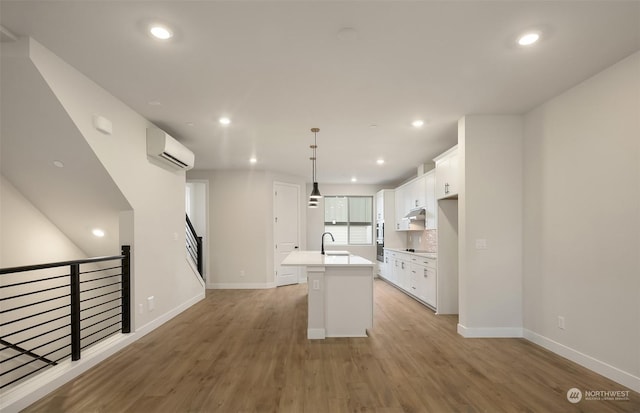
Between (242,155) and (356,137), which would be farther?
(242,155)

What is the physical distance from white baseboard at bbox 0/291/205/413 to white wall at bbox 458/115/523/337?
3.97 metres

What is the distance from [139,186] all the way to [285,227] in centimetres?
420

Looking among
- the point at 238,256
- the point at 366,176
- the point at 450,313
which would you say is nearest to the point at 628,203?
the point at 450,313

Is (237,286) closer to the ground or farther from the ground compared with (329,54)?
closer to the ground

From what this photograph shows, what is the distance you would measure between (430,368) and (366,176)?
223 inches

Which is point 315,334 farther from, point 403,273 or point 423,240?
point 423,240

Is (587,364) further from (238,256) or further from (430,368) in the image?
(238,256)

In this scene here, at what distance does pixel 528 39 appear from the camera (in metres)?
2.39

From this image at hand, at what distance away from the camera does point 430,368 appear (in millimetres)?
3057

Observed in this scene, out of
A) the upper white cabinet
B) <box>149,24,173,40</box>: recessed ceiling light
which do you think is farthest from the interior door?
<box>149,24,173,40</box>: recessed ceiling light

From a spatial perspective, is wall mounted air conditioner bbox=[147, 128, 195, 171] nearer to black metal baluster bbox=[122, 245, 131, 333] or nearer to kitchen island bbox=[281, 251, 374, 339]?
black metal baluster bbox=[122, 245, 131, 333]
